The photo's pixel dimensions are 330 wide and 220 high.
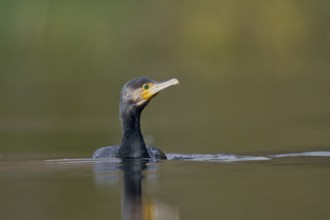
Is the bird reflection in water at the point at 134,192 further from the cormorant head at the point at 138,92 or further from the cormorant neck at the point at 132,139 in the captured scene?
the cormorant head at the point at 138,92

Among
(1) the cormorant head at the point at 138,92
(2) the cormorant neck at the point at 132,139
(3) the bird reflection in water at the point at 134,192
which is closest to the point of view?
(3) the bird reflection in water at the point at 134,192

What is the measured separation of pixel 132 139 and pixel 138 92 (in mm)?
684

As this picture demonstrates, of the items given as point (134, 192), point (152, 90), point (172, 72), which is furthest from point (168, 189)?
point (172, 72)

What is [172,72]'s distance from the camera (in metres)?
36.6

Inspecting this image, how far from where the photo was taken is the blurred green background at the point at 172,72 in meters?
20.9

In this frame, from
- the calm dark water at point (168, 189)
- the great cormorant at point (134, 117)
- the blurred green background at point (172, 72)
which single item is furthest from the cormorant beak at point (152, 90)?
the blurred green background at point (172, 72)

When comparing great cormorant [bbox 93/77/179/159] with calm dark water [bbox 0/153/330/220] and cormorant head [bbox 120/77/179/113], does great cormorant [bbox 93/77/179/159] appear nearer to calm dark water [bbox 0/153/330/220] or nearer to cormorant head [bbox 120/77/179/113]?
cormorant head [bbox 120/77/179/113]

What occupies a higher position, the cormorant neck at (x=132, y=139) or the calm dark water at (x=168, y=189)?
the cormorant neck at (x=132, y=139)

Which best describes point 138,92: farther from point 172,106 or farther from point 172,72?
point 172,72

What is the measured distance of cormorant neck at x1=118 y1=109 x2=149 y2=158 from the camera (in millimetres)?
15875

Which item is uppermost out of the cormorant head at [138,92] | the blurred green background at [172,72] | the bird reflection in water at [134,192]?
the blurred green background at [172,72]

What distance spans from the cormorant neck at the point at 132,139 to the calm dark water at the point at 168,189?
0.90 ft

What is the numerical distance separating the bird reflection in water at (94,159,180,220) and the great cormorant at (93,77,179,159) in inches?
11.0

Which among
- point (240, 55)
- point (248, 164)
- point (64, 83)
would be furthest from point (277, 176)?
point (240, 55)
